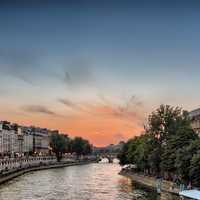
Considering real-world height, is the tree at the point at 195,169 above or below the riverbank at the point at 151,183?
above

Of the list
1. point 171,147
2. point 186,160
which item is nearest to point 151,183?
point 171,147

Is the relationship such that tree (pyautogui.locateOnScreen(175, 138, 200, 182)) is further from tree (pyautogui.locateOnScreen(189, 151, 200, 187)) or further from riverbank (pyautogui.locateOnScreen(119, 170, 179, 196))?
tree (pyautogui.locateOnScreen(189, 151, 200, 187))

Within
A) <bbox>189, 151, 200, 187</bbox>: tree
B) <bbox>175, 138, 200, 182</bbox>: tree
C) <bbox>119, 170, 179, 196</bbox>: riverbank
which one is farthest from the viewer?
<bbox>119, 170, 179, 196</bbox>: riverbank

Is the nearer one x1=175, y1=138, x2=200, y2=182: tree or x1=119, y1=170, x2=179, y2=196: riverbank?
x1=175, y1=138, x2=200, y2=182: tree

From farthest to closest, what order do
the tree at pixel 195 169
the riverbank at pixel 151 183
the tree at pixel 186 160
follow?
the riverbank at pixel 151 183 → the tree at pixel 186 160 → the tree at pixel 195 169

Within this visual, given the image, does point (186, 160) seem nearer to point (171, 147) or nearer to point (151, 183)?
point (171, 147)

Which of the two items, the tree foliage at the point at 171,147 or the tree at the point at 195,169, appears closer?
the tree at the point at 195,169

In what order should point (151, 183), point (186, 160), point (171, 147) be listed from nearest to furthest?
1. point (186, 160)
2. point (171, 147)
3. point (151, 183)

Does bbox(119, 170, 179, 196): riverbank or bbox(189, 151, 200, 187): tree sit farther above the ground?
bbox(189, 151, 200, 187): tree

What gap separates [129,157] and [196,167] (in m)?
84.3

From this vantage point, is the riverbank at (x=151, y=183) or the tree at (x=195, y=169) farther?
the riverbank at (x=151, y=183)

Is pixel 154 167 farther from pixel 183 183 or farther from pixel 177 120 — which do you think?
pixel 183 183

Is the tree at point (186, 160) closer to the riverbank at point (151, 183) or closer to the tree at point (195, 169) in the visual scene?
the riverbank at point (151, 183)

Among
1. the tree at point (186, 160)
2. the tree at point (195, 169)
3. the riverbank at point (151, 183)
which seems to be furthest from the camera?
the riverbank at point (151, 183)
